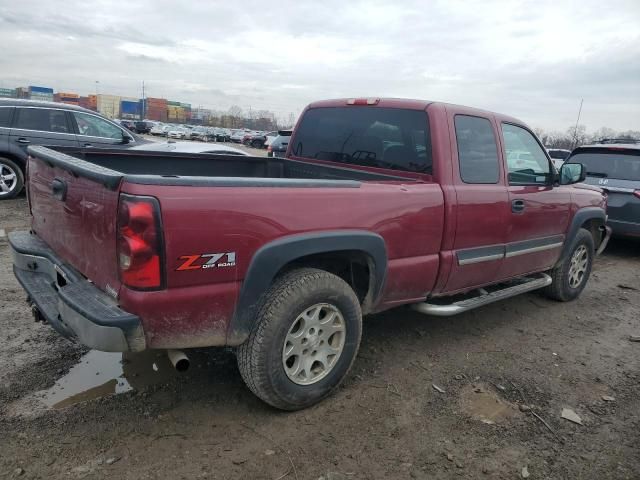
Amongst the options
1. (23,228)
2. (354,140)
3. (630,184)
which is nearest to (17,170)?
(23,228)

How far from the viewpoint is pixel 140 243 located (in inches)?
87.4

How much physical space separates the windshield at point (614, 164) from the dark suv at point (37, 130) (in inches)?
329

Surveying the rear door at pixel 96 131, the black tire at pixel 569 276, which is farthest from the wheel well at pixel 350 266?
the rear door at pixel 96 131

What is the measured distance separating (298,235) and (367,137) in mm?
1630

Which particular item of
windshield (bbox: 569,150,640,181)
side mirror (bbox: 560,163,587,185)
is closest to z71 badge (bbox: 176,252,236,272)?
side mirror (bbox: 560,163,587,185)

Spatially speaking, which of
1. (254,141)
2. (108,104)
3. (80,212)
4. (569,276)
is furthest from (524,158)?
(108,104)

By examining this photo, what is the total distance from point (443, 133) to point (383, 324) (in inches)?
68.8

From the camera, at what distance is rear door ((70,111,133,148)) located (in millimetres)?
9086

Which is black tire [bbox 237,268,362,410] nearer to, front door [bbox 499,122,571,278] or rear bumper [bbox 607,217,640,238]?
front door [bbox 499,122,571,278]

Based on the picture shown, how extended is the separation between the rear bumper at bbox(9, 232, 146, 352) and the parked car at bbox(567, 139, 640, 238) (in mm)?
7440

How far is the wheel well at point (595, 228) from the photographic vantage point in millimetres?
5395

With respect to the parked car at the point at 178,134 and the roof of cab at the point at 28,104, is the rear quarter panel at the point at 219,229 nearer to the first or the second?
the roof of cab at the point at 28,104

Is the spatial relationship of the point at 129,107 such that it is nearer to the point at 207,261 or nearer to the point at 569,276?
the point at 569,276

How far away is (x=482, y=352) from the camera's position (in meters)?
3.97
